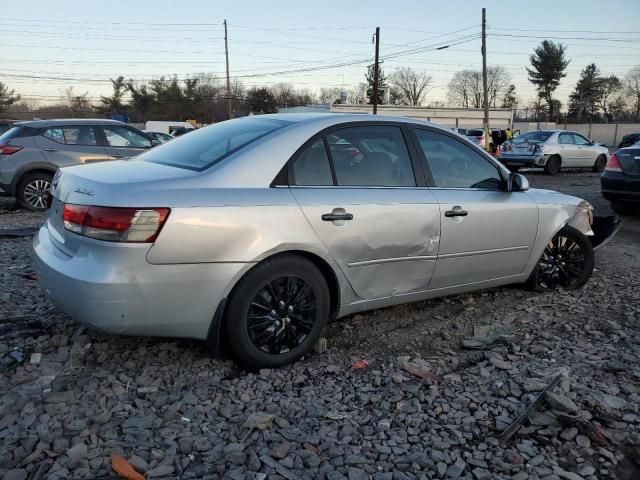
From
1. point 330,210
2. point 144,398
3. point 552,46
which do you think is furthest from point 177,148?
point 552,46

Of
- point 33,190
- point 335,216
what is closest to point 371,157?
point 335,216

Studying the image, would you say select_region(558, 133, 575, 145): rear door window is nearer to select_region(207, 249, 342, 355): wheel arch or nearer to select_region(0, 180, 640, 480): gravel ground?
select_region(0, 180, 640, 480): gravel ground

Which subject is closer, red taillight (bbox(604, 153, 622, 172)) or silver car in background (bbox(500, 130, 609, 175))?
red taillight (bbox(604, 153, 622, 172))

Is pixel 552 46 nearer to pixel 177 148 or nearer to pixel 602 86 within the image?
pixel 602 86

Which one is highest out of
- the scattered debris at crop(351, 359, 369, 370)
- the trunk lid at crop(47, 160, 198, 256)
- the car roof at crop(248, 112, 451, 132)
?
the car roof at crop(248, 112, 451, 132)

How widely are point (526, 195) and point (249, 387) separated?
2.86 metres

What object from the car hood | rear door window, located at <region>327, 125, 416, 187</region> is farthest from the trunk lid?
the car hood

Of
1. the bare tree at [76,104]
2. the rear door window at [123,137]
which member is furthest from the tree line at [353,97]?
the rear door window at [123,137]

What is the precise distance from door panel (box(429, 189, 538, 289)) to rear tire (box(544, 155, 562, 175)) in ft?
49.5

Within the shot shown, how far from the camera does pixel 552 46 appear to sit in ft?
253

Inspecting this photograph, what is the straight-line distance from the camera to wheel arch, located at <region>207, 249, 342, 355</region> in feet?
9.93

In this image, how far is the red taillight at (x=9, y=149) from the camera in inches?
355

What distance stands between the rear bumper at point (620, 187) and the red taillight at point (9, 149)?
9.93m

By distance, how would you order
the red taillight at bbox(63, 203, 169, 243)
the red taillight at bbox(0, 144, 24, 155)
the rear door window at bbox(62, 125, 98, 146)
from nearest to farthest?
the red taillight at bbox(63, 203, 169, 243)
the red taillight at bbox(0, 144, 24, 155)
the rear door window at bbox(62, 125, 98, 146)
